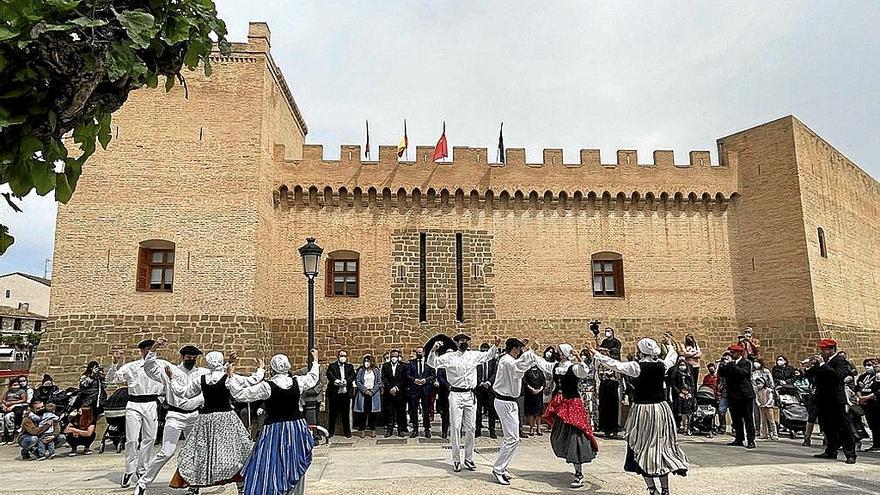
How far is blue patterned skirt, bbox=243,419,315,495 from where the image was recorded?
6352 mm

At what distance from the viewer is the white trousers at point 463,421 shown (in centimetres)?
889

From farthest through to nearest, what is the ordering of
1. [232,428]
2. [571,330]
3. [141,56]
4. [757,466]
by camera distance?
1. [571,330]
2. [757,466]
3. [232,428]
4. [141,56]

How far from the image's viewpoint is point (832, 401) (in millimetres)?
10031

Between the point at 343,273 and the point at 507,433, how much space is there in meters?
12.5

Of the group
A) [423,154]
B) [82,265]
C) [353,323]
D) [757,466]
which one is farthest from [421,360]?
[82,265]

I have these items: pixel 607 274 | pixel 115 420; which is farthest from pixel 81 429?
pixel 607 274

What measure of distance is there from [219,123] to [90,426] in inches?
382

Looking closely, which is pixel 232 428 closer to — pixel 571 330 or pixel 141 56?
pixel 141 56

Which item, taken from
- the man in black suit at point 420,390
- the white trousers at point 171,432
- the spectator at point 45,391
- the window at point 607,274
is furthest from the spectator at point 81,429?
the window at point 607,274

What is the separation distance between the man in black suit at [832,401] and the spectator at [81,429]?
13214mm

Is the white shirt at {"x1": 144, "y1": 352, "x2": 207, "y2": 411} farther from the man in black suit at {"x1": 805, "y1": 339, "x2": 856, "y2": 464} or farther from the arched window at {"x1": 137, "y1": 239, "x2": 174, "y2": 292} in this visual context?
the arched window at {"x1": 137, "y1": 239, "x2": 174, "y2": 292}

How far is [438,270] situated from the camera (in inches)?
788

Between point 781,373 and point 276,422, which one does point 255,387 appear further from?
point 781,373

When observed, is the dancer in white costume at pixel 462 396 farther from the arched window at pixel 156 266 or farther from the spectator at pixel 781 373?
the arched window at pixel 156 266
